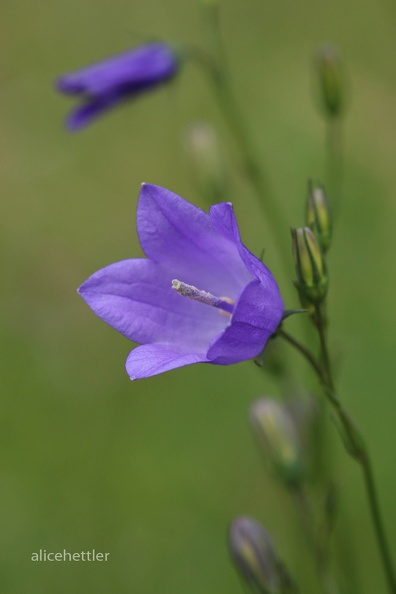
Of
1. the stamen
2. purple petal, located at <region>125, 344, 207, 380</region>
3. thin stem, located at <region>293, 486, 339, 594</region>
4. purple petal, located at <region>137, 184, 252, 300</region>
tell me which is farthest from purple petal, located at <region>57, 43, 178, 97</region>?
thin stem, located at <region>293, 486, 339, 594</region>

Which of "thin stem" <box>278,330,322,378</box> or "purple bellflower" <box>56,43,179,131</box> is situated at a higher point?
"purple bellflower" <box>56,43,179,131</box>

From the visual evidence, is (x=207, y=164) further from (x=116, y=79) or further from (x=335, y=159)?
(x=335, y=159)

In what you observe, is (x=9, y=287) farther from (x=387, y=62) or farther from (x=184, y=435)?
(x=387, y=62)

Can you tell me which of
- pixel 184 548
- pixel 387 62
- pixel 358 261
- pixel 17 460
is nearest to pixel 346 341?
pixel 358 261

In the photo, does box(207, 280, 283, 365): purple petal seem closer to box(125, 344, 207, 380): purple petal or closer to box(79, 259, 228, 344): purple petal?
box(125, 344, 207, 380): purple petal

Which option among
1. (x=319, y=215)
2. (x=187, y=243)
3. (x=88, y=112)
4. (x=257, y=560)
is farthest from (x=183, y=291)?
(x=88, y=112)

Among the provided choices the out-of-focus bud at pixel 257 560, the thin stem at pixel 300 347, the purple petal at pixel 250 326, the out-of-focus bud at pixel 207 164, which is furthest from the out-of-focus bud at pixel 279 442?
the out-of-focus bud at pixel 207 164

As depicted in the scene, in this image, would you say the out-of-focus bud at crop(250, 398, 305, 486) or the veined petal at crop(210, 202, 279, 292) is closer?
the veined petal at crop(210, 202, 279, 292)
